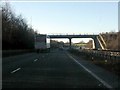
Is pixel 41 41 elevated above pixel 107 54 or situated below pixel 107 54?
above

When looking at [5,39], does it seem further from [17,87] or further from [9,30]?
[17,87]

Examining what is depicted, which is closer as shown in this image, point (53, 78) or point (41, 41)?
point (53, 78)

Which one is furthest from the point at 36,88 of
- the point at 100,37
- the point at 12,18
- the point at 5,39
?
the point at 100,37

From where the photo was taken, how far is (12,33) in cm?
8231

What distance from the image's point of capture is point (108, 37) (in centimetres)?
15550

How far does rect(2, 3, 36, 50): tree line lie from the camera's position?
72188 millimetres

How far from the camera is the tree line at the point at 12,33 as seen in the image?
237 feet

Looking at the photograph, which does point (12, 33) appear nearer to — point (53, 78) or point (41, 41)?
point (41, 41)

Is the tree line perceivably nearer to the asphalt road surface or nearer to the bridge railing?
the bridge railing

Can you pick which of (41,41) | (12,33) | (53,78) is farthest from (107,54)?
(12,33)

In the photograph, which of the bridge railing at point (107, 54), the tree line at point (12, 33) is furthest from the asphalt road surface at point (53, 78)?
the tree line at point (12, 33)

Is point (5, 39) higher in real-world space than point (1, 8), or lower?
lower

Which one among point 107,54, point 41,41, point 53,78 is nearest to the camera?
point 53,78

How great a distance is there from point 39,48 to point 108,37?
80765 mm
